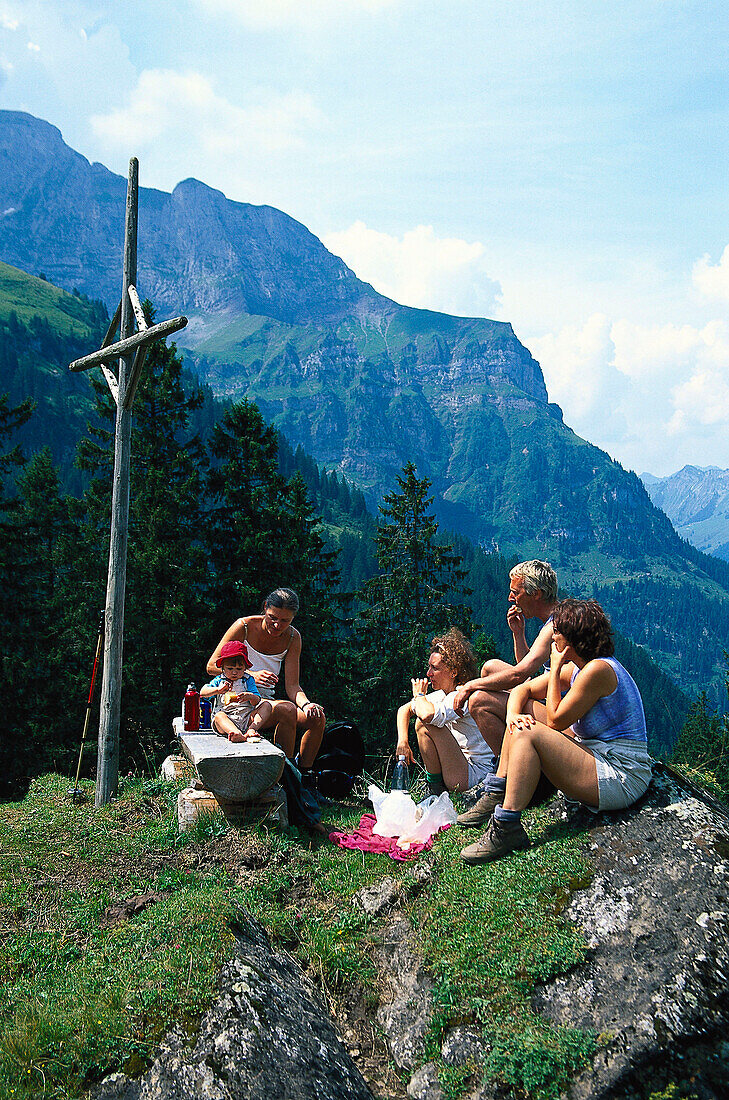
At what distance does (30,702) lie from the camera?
23844mm

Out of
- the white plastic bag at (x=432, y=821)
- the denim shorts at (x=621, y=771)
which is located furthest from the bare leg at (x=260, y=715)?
the denim shorts at (x=621, y=771)

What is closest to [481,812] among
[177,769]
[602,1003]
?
[602,1003]

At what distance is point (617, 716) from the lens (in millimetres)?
5176

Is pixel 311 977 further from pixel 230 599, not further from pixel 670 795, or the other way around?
pixel 230 599

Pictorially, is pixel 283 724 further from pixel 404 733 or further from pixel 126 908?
pixel 126 908

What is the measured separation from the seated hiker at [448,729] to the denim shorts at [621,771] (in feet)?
6.83

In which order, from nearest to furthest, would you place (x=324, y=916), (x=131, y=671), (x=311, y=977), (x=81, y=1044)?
(x=81, y=1044), (x=311, y=977), (x=324, y=916), (x=131, y=671)

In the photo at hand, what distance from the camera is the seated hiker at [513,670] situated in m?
6.74

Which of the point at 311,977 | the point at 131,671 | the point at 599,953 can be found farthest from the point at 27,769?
the point at 599,953

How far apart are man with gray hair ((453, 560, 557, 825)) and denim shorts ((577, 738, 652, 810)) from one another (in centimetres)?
142

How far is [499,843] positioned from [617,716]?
1.25 meters

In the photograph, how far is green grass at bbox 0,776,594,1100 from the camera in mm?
3756

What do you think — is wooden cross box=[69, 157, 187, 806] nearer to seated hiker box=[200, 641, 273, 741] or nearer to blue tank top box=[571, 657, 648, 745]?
seated hiker box=[200, 641, 273, 741]

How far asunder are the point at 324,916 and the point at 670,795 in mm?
2625
